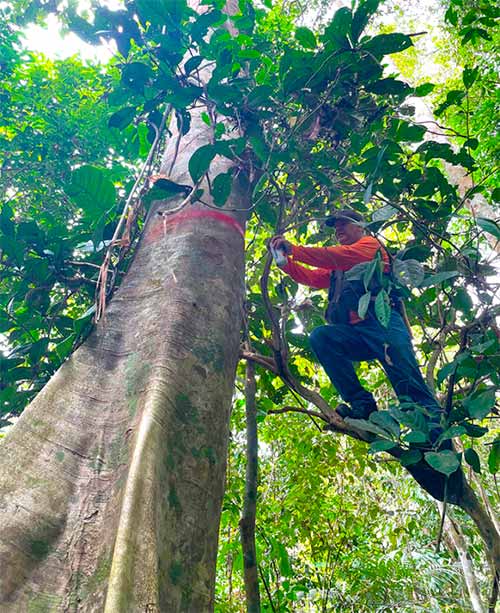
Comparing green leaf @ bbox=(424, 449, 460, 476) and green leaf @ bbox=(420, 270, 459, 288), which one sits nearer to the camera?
green leaf @ bbox=(424, 449, 460, 476)

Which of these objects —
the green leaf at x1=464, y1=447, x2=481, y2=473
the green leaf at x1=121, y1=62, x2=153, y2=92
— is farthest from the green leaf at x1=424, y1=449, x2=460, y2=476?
the green leaf at x1=121, y1=62, x2=153, y2=92

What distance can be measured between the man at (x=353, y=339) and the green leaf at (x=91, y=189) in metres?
0.70

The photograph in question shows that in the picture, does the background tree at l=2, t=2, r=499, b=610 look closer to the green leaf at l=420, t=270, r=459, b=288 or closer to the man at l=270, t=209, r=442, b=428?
the green leaf at l=420, t=270, r=459, b=288

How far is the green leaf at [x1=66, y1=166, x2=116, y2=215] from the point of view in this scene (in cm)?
172

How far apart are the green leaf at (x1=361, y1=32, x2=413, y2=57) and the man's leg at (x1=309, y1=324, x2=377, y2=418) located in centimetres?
113

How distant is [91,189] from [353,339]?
128cm

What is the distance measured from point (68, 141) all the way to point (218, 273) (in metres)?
2.25

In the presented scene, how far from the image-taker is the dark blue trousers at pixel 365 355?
220cm

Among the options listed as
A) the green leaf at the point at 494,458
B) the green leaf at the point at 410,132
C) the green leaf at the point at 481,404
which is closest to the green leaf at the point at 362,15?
the green leaf at the point at 410,132

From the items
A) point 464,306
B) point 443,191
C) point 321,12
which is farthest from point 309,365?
point 321,12

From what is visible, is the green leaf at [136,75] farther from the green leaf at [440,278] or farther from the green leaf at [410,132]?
the green leaf at [440,278]

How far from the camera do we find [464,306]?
2.34 meters

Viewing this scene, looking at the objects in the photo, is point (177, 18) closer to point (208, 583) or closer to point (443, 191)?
point (443, 191)

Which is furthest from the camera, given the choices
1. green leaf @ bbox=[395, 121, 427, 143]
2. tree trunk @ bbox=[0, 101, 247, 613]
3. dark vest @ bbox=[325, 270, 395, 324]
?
dark vest @ bbox=[325, 270, 395, 324]
